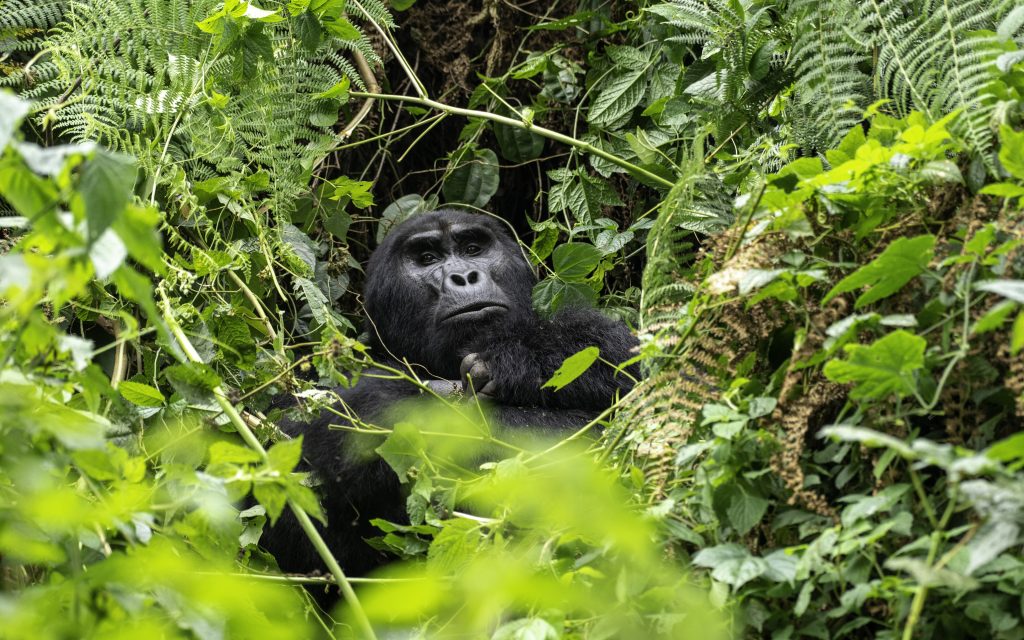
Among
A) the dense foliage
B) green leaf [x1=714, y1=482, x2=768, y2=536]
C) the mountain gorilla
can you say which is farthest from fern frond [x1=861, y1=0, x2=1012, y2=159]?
the mountain gorilla

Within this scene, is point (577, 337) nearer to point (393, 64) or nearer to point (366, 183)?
point (366, 183)

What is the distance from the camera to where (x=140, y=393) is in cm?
245

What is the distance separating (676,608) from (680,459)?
23cm

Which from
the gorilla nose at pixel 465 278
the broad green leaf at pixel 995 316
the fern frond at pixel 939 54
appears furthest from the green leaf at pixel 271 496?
the gorilla nose at pixel 465 278

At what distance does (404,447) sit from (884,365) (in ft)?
3.54

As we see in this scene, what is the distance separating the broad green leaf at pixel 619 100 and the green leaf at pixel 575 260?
0.60m

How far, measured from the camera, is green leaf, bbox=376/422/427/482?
2254 millimetres

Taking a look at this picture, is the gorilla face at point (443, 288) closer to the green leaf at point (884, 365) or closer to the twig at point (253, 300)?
the twig at point (253, 300)

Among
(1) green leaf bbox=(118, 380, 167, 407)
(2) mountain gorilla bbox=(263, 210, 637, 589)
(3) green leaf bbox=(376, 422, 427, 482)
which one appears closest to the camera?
(3) green leaf bbox=(376, 422, 427, 482)

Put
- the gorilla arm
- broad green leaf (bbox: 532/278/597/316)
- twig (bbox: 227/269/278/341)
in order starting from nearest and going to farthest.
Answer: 1. twig (bbox: 227/269/278/341)
2. the gorilla arm
3. broad green leaf (bbox: 532/278/597/316)

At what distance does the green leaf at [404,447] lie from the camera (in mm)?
2254

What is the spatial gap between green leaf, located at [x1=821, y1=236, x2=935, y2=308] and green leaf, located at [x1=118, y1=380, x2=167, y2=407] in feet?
4.93

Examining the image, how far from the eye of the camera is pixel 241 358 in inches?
113

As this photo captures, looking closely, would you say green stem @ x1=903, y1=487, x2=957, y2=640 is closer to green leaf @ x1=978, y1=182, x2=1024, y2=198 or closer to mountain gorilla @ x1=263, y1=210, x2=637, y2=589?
green leaf @ x1=978, y1=182, x2=1024, y2=198
